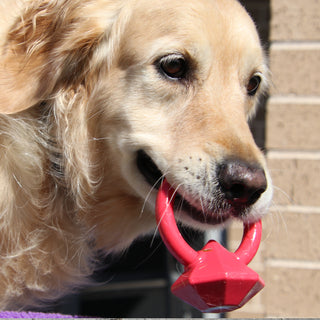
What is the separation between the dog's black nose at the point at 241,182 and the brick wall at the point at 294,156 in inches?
57.8

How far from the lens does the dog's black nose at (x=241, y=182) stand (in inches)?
61.8

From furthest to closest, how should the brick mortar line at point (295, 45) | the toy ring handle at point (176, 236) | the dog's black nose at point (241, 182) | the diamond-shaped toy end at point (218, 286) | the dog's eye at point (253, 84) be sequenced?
the brick mortar line at point (295, 45), the dog's eye at point (253, 84), the dog's black nose at point (241, 182), the toy ring handle at point (176, 236), the diamond-shaped toy end at point (218, 286)

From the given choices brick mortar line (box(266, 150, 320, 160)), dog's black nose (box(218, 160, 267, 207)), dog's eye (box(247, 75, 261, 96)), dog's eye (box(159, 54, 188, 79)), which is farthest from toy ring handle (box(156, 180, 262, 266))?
brick mortar line (box(266, 150, 320, 160))

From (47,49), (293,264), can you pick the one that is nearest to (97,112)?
(47,49)

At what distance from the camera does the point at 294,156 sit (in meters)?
3.15

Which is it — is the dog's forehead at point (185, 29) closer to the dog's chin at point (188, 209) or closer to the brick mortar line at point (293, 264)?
the dog's chin at point (188, 209)

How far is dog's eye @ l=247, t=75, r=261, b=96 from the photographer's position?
2.16m

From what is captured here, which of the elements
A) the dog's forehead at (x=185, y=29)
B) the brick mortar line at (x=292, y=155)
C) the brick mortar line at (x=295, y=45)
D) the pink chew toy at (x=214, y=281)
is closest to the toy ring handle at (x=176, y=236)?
the pink chew toy at (x=214, y=281)

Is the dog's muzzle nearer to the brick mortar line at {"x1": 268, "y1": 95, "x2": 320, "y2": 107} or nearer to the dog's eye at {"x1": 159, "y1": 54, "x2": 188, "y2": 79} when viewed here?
the dog's eye at {"x1": 159, "y1": 54, "x2": 188, "y2": 79}

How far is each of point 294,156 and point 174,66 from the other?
5.31 ft

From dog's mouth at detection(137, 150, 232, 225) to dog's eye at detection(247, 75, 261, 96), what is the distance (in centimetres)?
69

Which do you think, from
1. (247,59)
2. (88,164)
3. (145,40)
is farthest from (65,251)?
(247,59)

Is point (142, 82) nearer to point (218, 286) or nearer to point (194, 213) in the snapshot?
point (194, 213)

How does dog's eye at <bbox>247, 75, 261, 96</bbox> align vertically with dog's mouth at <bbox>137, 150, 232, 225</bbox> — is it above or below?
above
